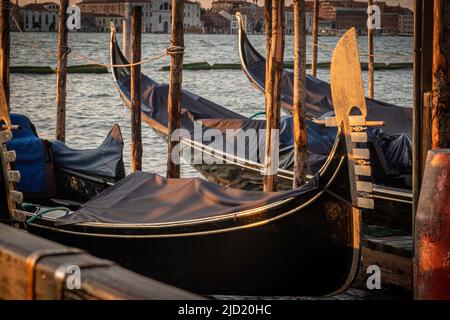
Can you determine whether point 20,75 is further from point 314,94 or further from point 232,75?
point 314,94

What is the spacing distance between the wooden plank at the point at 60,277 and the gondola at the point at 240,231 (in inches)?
123

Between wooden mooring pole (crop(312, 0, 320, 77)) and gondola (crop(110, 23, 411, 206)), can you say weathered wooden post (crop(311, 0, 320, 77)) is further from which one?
gondola (crop(110, 23, 411, 206))

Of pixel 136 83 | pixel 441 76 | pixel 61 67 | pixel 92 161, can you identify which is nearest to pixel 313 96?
pixel 61 67

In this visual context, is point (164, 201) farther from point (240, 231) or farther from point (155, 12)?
point (155, 12)

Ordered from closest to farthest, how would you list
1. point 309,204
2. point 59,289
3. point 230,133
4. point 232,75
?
point 59,289, point 309,204, point 230,133, point 232,75

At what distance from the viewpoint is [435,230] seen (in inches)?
144

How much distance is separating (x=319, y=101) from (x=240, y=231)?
7.89 meters

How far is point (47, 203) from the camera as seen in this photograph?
7.79 metres

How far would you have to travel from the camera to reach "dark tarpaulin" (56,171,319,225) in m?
5.54

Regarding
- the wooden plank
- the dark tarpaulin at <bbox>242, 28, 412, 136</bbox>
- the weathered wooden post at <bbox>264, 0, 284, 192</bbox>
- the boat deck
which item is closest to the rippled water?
the dark tarpaulin at <bbox>242, 28, 412, 136</bbox>

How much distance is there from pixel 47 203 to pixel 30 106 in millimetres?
21841

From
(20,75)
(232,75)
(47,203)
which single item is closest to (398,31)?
(232,75)

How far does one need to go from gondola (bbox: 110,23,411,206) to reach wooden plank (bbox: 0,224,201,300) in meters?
6.18
